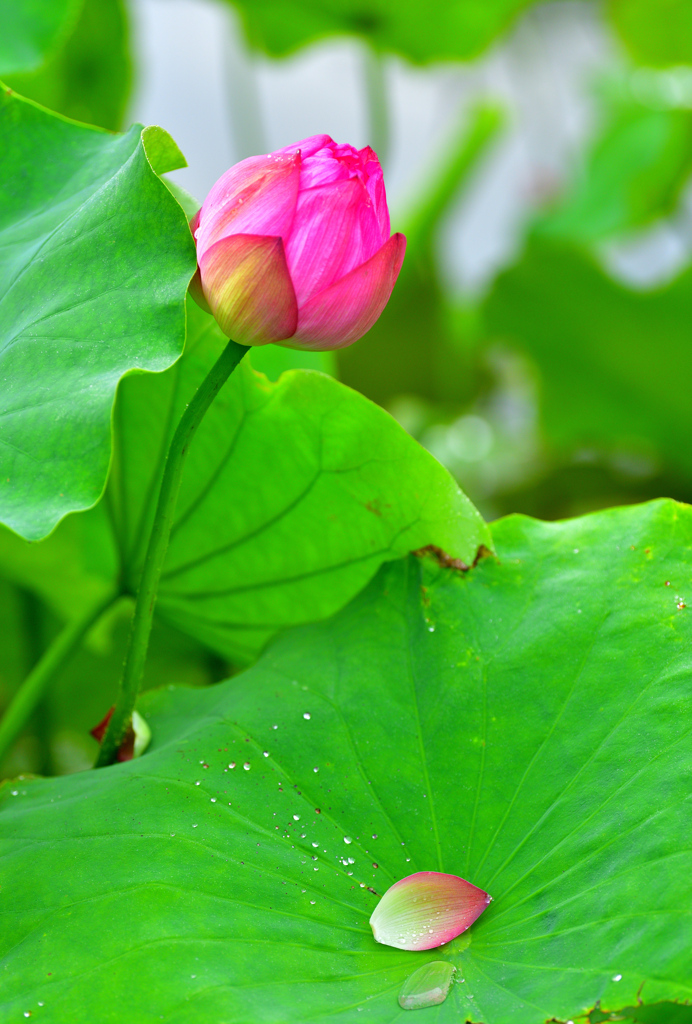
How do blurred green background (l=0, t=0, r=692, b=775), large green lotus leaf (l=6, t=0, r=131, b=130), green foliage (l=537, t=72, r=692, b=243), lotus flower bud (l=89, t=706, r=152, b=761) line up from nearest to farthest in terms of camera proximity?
lotus flower bud (l=89, t=706, r=152, b=761) < blurred green background (l=0, t=0, r=692, b=775) < large green lotus leaf (l=6, t=0, r=131, b=130) < green foliage (l=537, t=72, r=692, b=243)

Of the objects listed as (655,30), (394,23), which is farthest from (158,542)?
(655,30)

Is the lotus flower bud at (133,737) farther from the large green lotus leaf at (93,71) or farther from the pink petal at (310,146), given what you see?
the large green lotus leaf at (93,71)

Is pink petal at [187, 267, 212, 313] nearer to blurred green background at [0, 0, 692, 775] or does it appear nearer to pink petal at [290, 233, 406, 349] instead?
pink petal at [290, 233, 406, 349]

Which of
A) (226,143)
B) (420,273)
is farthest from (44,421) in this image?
(226,143)

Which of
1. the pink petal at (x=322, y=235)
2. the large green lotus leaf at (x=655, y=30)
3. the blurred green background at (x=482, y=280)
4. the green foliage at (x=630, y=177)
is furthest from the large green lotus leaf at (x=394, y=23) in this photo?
the pink petal at (x=322, y=235)

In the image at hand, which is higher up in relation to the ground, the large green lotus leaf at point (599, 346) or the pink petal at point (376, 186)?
the large green lotus leaf at point (599, 346)

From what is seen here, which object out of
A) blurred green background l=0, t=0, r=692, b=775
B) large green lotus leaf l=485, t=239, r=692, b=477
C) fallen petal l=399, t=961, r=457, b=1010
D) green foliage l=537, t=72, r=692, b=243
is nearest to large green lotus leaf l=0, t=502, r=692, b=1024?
fallen petal l=399, t=961, r=457, b=1010
